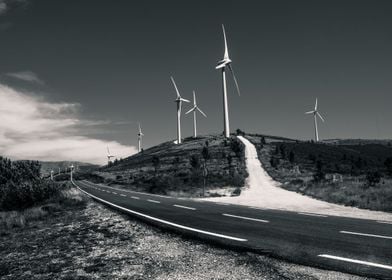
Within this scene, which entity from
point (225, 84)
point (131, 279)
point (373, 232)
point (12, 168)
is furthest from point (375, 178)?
point (225, 84)

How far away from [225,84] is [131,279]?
242 ft

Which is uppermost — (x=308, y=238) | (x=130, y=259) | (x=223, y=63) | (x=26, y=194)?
(x=223, y=63)

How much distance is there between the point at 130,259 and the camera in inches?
299

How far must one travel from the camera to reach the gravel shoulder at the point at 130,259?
621cm

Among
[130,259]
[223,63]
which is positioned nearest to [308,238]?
[130,259]

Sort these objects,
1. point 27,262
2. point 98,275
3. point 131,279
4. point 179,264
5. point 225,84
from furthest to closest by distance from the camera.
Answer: point 225,84, point 27,262, point 179,264, point 98,275, point 131,279

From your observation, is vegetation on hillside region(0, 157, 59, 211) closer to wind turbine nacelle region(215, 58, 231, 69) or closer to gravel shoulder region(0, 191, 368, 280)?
gravel shoulder region(0, 191, 368, 280)

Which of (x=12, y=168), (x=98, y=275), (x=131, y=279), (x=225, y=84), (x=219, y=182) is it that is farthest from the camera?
(x=225, y=84)

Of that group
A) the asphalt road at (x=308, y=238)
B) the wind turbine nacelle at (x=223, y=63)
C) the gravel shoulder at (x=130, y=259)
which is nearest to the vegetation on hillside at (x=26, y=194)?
the gravel shoulder at (x=130, y=259)

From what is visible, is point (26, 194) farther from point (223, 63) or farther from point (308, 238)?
point (223, 63)

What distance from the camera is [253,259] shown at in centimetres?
707

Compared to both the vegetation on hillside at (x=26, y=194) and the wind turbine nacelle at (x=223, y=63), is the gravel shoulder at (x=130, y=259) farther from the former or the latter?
the wind turbine nacelle at (x=223, y=63)

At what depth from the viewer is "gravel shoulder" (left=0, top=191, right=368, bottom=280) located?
20.4 feet

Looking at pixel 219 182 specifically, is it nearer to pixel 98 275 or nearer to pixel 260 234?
pixel 260 234
